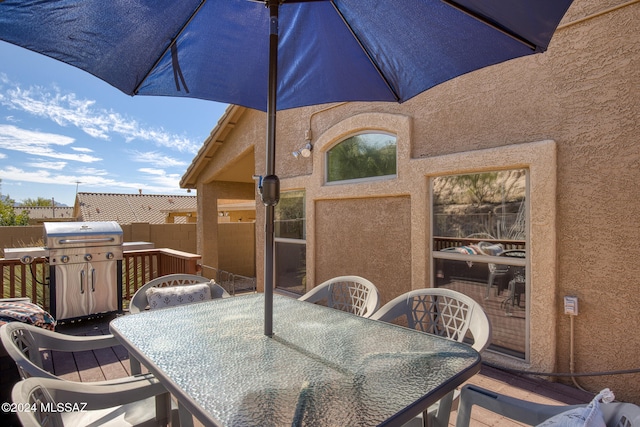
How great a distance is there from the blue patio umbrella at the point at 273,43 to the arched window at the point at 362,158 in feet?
6.75

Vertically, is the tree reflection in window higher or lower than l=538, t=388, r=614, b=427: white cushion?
higher

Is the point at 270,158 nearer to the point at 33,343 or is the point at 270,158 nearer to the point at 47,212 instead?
the point at 33,343

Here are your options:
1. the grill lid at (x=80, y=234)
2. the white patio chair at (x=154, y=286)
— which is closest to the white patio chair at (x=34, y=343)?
the white patio chair at (x=154, y=286)

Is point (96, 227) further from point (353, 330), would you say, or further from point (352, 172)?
point (353, 330)

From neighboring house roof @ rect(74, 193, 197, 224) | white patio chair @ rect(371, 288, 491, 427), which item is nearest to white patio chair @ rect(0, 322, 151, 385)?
white patio chair @ rect(371, 288, 491, 427)

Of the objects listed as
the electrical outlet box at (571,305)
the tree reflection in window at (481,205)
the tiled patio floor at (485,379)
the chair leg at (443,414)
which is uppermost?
the tree reflection in window at (481,205)

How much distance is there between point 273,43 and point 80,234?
3.82m

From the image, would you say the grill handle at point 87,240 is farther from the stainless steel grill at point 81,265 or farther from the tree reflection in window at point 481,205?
the tree reflection in window at point 481,205

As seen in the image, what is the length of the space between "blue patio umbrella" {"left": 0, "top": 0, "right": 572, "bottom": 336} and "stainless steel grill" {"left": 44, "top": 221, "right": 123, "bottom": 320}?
2847 millimetres

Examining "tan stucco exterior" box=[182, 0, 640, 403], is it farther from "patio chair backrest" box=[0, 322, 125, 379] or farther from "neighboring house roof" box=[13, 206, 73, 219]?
"neighboring house roof" box=[13, 206, 73, 219]

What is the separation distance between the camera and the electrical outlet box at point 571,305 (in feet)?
9.78

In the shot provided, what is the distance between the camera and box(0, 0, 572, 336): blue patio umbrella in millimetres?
1662

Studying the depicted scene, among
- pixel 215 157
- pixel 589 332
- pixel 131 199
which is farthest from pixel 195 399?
pixel 131 199

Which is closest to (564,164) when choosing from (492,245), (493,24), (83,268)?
(492,245)
